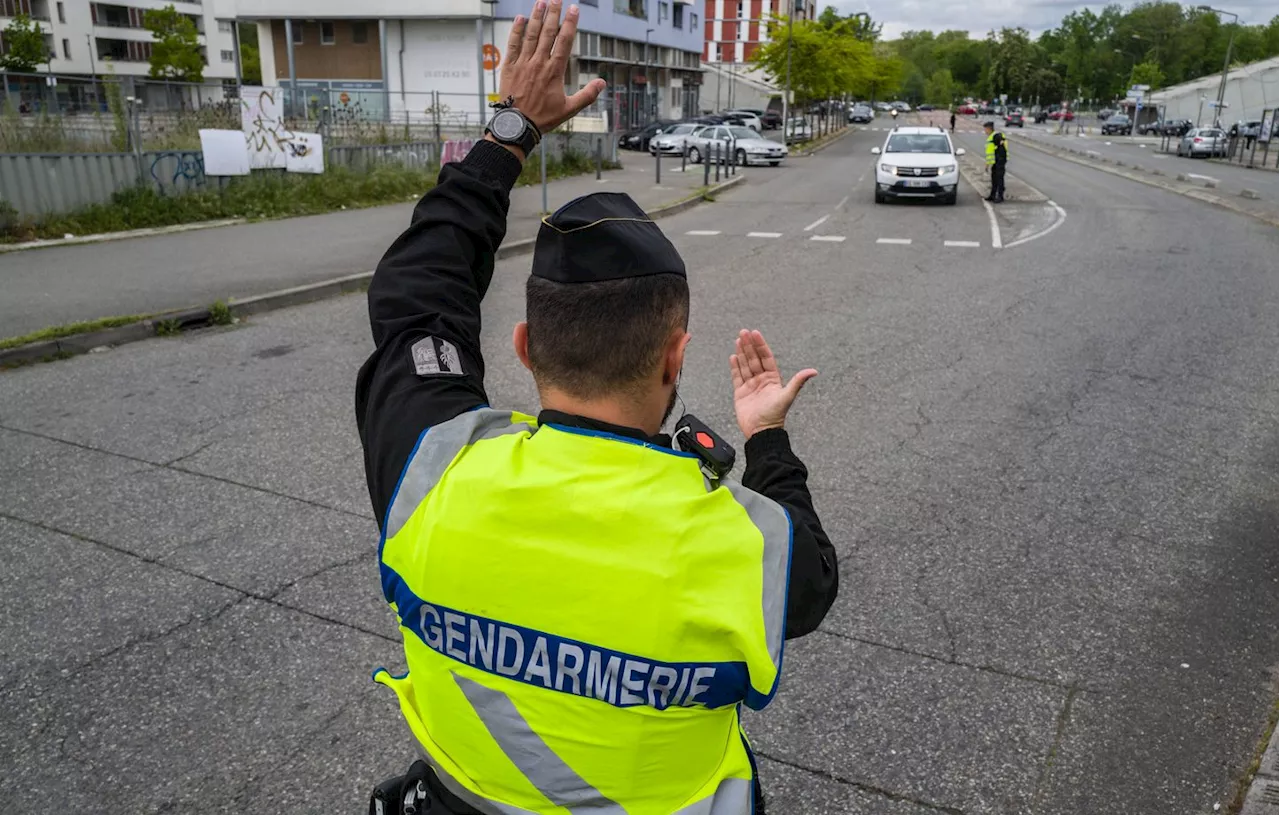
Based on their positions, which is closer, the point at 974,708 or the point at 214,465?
the point at 974,708

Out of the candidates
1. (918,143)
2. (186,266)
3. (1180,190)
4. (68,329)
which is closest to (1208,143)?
(1180,190)

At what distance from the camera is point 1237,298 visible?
449 inches

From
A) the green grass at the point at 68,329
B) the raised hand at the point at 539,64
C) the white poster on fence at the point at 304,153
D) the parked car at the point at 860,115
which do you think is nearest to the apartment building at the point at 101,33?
the white poster on fence at the point at 304,153

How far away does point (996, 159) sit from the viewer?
2208 centimetres

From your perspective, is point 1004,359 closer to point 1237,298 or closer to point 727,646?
point 1237,298

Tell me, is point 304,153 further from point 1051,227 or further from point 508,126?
point 508,126

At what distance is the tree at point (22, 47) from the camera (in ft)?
187

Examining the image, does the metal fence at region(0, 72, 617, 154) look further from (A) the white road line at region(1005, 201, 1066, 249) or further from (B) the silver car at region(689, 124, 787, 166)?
(B) the silver car at region(689, 124, 787, 166)

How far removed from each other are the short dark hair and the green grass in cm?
818

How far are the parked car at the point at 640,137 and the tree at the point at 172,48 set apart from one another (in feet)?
122

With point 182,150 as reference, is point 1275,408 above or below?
below

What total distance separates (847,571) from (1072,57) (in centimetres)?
15097

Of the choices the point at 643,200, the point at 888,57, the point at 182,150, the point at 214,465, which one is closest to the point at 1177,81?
the point at 888,57

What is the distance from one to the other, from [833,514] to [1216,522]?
200cm
